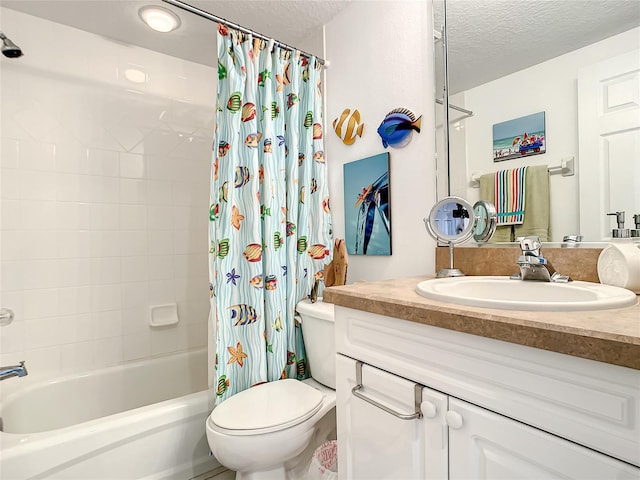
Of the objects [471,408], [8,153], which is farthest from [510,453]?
[8,153]

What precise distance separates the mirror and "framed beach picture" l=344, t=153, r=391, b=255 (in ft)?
0.97

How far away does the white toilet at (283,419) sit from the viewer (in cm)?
121

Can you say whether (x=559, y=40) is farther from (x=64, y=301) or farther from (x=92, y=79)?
(x=64, y=301)

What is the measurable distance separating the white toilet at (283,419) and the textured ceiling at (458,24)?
1.18m

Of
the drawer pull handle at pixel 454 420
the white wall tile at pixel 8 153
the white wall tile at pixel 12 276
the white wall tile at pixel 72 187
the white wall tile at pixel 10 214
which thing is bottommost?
the drawer pull handle at pixel 454 420

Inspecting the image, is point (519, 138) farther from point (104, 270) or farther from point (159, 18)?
point (104, 270)

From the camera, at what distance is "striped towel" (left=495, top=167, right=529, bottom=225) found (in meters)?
1.22

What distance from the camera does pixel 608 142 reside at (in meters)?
1.04

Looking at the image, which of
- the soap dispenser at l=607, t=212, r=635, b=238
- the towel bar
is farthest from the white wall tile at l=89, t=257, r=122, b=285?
the soap dispenser at l=607, t=212, r=635, b=238

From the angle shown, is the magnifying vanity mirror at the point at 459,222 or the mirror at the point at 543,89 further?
the magnifying vanity mirror at the point at 459,222

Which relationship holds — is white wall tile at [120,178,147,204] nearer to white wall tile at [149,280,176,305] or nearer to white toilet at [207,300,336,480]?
white wall tile at [149,280,176,305]

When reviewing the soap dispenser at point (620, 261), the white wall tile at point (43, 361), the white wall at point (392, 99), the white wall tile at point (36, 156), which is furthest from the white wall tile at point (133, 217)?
the soap dispenser at point (620, 261)

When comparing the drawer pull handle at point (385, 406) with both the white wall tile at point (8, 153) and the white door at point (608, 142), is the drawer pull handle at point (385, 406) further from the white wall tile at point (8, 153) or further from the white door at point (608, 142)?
the white wall tile at point (8, 153)

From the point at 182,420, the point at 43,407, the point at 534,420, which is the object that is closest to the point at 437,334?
the point at 534,420
